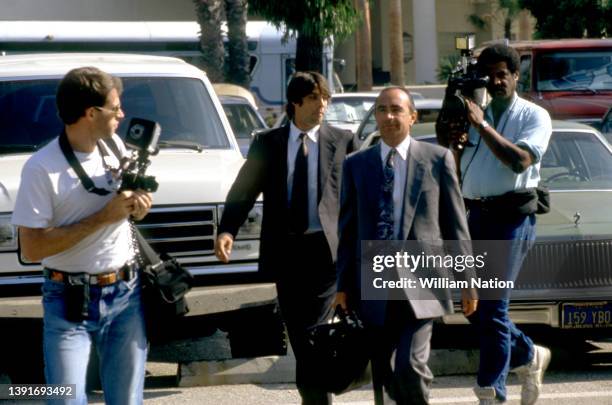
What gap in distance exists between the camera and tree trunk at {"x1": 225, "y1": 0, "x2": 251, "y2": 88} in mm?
23891

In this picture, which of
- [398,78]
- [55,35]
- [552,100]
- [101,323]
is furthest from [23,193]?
[398,78]

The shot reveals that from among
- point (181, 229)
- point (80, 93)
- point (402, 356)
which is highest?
point (80, 93)

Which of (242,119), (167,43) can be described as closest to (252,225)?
(242,119)

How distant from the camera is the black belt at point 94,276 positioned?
4535 millimetres

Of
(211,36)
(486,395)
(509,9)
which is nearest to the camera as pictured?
(486,395)

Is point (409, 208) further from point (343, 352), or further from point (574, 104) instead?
point (574, 104)

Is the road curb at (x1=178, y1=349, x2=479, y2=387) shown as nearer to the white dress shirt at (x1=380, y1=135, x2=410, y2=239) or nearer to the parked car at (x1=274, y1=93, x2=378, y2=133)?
the white dress shirt at (x1=380, y1=135, x2=410, y2=239)

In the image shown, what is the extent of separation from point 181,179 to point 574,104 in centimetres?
1180

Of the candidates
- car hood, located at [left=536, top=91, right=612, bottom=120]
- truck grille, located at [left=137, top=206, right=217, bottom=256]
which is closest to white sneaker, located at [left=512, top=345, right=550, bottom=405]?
truck grille, located at [left=137, top=206, right=217, bottom=256]

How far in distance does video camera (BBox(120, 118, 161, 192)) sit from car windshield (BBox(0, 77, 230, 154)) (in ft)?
10.3

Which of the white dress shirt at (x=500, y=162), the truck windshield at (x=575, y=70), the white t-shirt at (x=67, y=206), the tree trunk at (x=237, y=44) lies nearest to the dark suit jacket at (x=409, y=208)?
the white dress shirt at (x=500, y=162)

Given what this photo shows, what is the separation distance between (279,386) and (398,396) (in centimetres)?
233

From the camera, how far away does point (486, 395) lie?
245 inches

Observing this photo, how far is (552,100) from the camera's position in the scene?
17.9 metres
